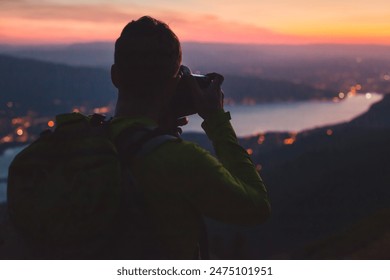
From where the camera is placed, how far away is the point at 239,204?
2.18 metres

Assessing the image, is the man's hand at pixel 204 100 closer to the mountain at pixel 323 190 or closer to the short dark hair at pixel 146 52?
the short dark hair at pixel 146 52

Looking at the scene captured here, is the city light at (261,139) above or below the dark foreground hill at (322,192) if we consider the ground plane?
above

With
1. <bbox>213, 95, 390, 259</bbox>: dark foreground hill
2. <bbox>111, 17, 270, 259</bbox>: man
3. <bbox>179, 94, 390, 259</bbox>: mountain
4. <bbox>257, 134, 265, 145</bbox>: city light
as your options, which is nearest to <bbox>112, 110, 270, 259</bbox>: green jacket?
<bbox>111, 17, 270, 259</bbox>: man

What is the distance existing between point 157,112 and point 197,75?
39 cm

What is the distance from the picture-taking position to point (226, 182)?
7.01 ft

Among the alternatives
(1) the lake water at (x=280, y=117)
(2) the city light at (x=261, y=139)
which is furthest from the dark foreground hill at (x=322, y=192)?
(1) the lake water at (x=280, y=117)

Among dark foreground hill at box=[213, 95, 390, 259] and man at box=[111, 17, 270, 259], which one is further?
dark foreground hill at box=[213, 95, 390, 259]

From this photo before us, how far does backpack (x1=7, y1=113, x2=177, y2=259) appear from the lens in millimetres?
2082

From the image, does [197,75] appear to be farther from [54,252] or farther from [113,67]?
[54,252]

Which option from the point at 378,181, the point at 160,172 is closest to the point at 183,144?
the point at 160,172

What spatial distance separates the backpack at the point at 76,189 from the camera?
6.83ft

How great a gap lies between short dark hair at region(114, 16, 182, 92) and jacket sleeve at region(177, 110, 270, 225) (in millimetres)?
423

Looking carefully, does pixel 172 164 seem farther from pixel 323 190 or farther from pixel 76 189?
pixel 323 190

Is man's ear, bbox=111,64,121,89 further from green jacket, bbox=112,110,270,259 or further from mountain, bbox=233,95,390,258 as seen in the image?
mountain, bbox=233,95,390,258
